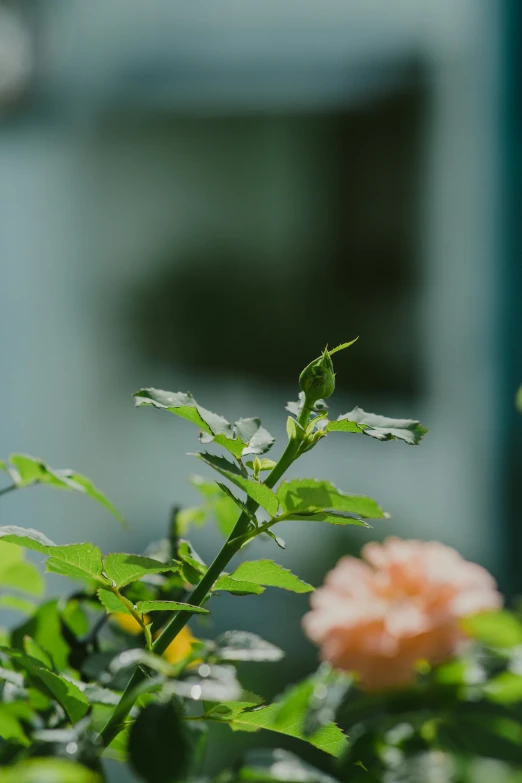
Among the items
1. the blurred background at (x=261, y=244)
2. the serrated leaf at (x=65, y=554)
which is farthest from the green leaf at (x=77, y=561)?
the blurred background at (x=261, y=244)

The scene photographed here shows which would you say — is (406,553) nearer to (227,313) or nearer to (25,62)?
(227,313)

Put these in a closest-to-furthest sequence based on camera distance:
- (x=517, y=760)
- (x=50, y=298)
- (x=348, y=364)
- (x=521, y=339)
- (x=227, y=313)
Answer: (x=517, y=760) → (x=521, y=339) → (x=348, y=364) → (x=227, y=313) → (x=50, y=298)

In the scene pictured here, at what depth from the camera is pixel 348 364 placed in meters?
1.54

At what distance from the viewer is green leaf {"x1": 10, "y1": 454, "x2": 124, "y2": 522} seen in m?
0.28

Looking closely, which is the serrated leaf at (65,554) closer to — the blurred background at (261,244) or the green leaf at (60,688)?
the green leaf at (60,688)

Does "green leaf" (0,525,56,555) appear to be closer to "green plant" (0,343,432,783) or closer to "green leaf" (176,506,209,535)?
"green plant" (0,343,432,783)

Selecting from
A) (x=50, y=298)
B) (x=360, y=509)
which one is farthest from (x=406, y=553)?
(x=50, y=298)

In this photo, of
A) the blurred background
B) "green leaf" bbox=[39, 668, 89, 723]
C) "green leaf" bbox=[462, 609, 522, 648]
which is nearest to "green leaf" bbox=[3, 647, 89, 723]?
"green leaf" bbox=[39, 668, 89, 723]

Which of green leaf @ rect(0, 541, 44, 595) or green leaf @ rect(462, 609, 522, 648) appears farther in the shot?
green leaf @ rect(0, 541, 44, 595)

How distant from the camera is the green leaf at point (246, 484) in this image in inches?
7.2

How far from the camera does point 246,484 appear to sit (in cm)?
19

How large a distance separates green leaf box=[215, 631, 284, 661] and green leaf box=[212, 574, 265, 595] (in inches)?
0.8

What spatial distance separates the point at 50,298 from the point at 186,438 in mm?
478

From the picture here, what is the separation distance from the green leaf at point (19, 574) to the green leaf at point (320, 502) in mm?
140
